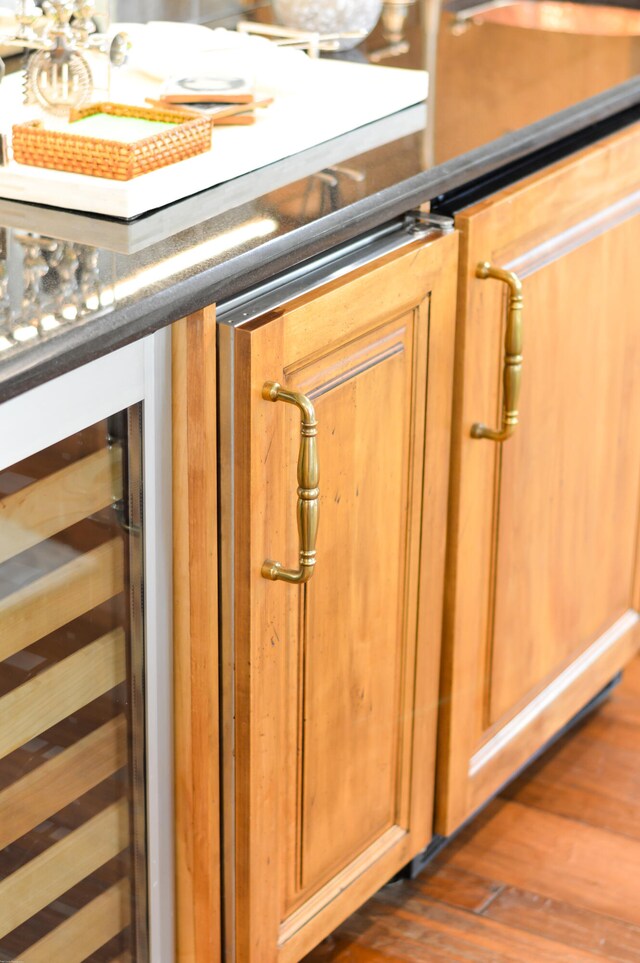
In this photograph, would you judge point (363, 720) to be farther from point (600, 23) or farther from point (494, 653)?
point (600, 23)

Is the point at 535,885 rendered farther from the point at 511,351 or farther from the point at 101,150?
the point at 101,150

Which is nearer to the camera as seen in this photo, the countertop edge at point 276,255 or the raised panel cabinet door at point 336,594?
the countertop edge at point 276,255

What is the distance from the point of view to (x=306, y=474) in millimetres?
1130

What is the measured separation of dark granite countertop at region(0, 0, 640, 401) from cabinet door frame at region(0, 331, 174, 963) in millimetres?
50

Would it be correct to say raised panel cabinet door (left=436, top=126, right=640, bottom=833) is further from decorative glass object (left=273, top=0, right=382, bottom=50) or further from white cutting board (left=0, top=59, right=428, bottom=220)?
decorative glass object (left=273, top=0, right=382, bottom=50)

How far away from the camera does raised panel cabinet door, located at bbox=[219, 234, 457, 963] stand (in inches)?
46.0

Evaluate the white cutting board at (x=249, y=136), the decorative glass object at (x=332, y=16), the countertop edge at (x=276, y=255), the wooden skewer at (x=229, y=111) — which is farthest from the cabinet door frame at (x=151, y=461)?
the decorative glass object at (x=332, y=16)

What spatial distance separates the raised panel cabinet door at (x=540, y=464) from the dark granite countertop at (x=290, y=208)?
6cm

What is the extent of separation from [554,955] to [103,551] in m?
0.82

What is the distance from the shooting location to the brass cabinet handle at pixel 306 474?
1.12 metres

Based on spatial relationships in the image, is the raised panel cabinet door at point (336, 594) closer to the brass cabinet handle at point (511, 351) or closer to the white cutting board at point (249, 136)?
the brass cabinet handle at point (511, 351)

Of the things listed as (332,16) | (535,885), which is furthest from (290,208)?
(535,885)


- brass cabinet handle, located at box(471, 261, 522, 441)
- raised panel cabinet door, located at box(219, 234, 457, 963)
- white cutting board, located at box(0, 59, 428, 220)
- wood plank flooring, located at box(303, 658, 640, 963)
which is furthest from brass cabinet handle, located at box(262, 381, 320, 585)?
wood plank flooring, located at box(303, 658, 640, 963)

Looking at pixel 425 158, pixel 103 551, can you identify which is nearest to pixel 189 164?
pixel 425 158
